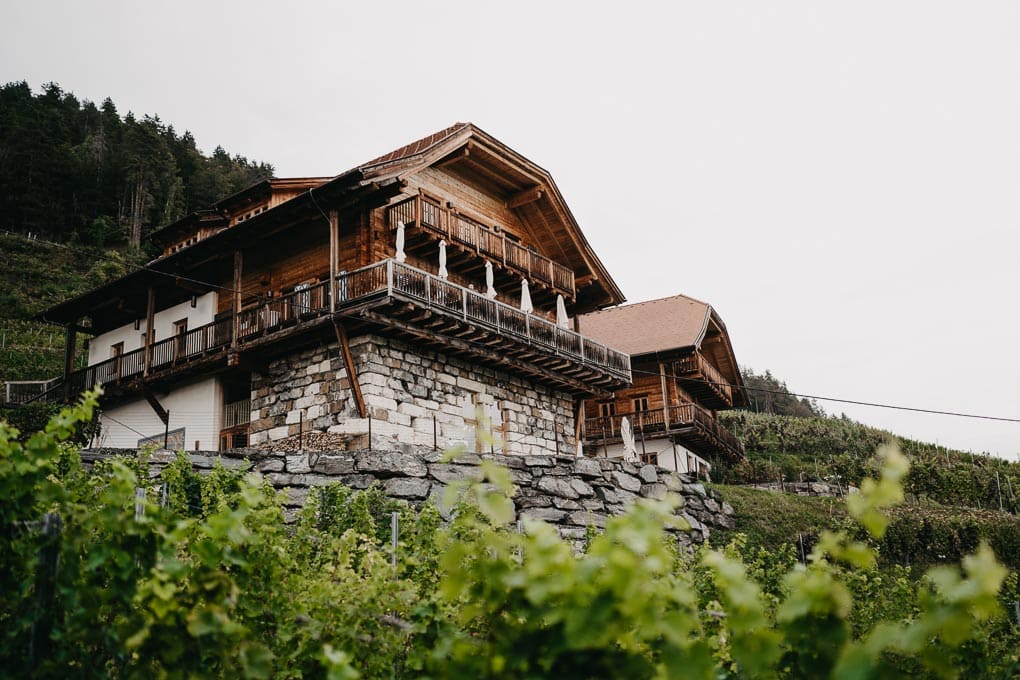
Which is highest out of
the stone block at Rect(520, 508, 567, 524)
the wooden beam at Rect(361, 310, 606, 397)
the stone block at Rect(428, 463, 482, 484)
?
the wooden beam at Rect(361, 310, 606, 397)

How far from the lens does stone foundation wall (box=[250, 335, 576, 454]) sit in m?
17.0

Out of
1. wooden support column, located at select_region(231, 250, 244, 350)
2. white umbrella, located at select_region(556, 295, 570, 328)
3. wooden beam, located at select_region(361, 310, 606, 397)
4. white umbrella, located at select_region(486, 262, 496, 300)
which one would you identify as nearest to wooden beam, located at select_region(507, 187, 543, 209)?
white umbrella, located at select_region(556, 295, 570, 328)

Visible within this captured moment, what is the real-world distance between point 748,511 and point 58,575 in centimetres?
1845

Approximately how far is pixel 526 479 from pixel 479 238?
7238mm

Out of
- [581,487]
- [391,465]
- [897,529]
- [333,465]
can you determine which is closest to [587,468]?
[581,487]

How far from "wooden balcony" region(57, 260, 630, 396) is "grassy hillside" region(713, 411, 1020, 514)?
759cm

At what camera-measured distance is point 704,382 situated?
29219mm

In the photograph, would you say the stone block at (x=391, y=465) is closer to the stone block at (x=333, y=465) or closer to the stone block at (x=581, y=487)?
the stone block at (x=333, y=465)

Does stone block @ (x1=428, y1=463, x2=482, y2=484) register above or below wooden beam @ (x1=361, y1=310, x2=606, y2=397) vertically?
below

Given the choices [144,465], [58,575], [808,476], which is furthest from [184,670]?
[808,476]

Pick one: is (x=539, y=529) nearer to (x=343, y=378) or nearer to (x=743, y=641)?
(x=743, y=641)

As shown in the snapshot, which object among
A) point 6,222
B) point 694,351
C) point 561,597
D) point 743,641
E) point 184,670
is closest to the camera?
point 743,641

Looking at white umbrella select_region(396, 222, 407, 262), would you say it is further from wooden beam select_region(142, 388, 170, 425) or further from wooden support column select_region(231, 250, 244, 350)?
wooden beam select_region(142, 388, 170, 425)

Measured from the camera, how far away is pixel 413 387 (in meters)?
17.9
